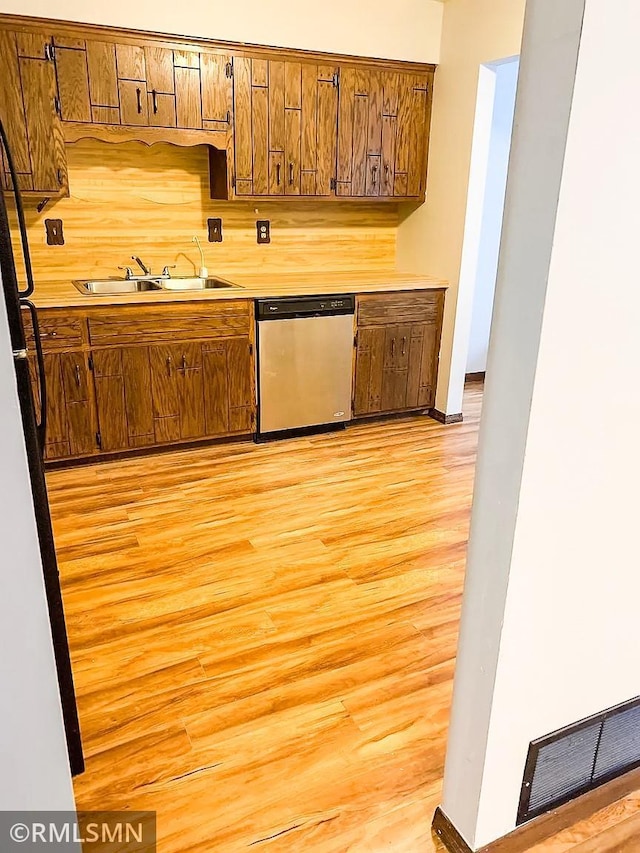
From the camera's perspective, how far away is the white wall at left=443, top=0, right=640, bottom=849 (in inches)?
40.1

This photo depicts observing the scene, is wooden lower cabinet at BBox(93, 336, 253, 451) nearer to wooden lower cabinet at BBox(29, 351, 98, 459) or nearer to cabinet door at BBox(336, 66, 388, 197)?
wooden lower cabinet at BBox(29, 351, 98, 459)

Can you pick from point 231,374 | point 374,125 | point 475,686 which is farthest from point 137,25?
→ point 475,686

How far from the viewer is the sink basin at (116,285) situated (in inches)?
149

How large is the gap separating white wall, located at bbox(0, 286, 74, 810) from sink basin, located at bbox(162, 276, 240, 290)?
10.3 feet

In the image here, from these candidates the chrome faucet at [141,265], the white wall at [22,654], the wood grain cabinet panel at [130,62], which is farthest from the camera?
the chrome faucet at [141,265]

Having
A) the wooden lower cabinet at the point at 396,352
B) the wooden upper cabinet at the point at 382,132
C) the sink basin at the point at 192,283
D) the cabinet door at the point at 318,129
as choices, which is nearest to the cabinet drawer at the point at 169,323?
the sink basin at the point at 192,283

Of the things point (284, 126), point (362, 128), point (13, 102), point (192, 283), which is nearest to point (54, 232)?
point (13, 102)

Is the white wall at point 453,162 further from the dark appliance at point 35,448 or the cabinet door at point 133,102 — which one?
the dark appliance at point 35,448

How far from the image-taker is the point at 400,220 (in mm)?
4680

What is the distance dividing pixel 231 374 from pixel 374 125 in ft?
6.02

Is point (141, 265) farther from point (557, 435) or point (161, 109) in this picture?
point (557, 435)

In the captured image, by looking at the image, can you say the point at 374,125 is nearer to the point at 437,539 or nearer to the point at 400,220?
the point at 400,220

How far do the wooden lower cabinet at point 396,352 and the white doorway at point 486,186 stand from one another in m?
0.38

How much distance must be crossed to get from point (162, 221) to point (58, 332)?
3.64 feet
